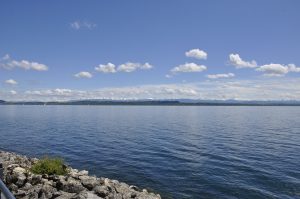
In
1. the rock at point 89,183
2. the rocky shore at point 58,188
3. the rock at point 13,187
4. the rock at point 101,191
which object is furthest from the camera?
the rock at point 89,183

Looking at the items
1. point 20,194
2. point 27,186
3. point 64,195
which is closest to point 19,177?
point 27,186

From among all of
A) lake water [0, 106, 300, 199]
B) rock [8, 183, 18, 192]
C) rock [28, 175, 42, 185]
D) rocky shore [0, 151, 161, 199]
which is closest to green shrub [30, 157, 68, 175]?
rocky shore [0, 151, 161, 199]

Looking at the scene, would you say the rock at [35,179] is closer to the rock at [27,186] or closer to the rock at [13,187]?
the rock at [27,186]

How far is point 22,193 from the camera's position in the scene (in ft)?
65.1

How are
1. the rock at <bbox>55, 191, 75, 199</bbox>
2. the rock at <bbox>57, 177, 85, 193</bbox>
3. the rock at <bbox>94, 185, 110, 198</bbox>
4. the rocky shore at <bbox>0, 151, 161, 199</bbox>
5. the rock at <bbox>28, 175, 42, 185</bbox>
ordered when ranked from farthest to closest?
the rock at <bbox>28, 175, 42, 185</bbox>, the rock at <bbox>57, 177, 85, 193</bbox>, the rock at <bbox>94, 185, 110, 198</bbox>, the rocky shore at <bbox>0, 151, 161, 199</bbox>, the rock at <bbox>55, 191, 75, 199</bbox>

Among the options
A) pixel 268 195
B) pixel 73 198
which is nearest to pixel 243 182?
pixel 268 195

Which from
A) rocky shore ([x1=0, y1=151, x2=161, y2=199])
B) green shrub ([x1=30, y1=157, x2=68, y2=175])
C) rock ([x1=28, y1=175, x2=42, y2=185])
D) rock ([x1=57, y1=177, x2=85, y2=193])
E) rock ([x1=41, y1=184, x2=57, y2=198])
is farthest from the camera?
green shrub ([x1=30, y1=157, x2=68, y2=175])

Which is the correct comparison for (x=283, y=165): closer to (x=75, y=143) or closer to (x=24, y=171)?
(x=24, y=171)

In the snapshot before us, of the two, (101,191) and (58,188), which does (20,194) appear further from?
(101,191)

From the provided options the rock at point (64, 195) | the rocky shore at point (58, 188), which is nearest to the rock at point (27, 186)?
the rocky shore at point (58, 188)

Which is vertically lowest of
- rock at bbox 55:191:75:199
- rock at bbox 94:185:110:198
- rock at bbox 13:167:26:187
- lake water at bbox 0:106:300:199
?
lake water at bbox 0:106:300:199

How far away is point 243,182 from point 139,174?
33.7 feet

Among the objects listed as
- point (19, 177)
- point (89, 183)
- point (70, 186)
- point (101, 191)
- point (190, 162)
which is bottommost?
point (190, 162)

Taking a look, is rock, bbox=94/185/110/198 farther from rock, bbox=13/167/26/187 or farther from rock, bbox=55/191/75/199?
rock, bbox=13/167/26/187
